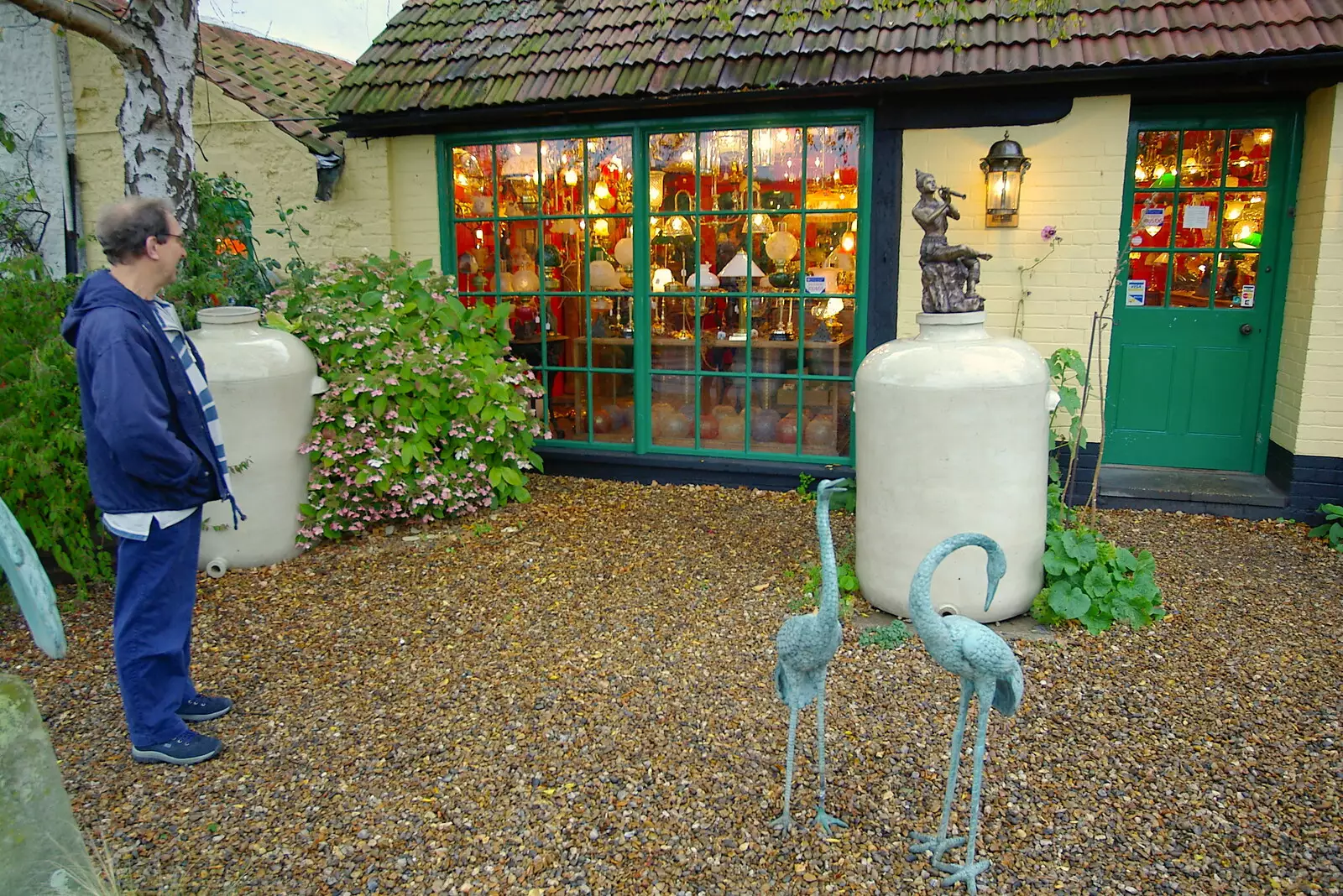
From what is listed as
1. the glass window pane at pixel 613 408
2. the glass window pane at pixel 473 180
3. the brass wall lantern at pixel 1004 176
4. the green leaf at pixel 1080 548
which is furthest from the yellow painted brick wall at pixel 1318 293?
the glass window pane at pixel 473 180

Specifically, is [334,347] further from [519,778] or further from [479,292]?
[519,778]

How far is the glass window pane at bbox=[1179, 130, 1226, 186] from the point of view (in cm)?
624

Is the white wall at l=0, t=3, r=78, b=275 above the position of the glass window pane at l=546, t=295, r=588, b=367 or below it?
above

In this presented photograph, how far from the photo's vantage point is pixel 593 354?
7309mm

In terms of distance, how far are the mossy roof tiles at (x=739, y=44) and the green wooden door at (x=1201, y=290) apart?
0.80 metres

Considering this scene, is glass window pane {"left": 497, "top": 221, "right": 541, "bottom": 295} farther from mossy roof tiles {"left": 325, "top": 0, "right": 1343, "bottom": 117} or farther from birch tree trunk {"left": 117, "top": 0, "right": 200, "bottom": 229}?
birch tree trunk {"left": 117, "top": 0, "right": 200, "bottom": 229}

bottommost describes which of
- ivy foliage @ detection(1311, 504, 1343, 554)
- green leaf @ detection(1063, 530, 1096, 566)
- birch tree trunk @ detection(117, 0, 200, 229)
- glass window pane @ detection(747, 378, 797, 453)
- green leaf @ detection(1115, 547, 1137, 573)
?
ivy foliage @ detection(1311, 504, 1343, 554)

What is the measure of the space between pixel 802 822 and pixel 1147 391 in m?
5.02

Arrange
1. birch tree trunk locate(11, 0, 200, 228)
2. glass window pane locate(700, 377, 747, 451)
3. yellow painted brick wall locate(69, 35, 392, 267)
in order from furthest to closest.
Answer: yellow painted brick wall locate(69, 35, 392, 267) < glass window pane locate(700, 377, 747, 451) < birch tree trunk locate(11, 0, 200, 228)

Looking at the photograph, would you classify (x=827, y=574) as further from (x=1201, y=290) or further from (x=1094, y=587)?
(x=1201, y=290)

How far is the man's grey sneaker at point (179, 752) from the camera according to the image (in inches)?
131

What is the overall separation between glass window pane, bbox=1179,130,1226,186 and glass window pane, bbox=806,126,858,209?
224 centimetres

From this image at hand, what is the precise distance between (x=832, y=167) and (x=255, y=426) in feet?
13.6

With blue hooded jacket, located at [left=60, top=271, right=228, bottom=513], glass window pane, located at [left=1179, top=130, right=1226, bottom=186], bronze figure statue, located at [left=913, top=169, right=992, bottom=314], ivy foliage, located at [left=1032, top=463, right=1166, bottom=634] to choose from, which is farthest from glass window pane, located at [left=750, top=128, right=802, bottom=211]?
blue hooded jacket, located at [left=60, top=271, right=228, bottom=513]
